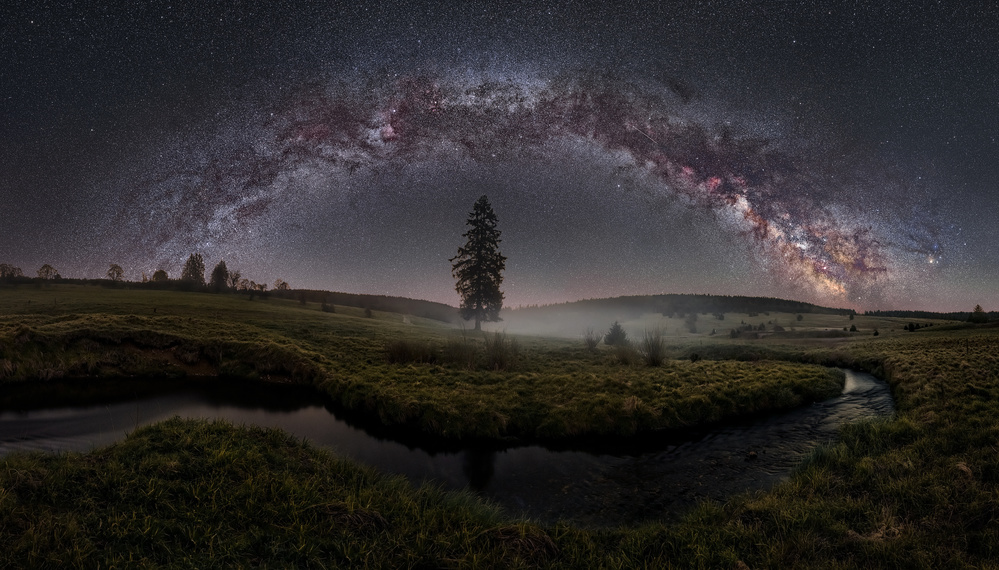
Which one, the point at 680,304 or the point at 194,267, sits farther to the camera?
the point at 680,304

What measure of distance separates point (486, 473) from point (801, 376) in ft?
70.0

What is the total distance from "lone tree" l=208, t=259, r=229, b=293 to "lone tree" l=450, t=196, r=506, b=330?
3027 cm

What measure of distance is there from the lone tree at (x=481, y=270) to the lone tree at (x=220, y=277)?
30267 millimetres

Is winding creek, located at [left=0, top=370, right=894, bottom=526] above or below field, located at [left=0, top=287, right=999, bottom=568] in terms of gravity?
below

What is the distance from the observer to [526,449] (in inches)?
528

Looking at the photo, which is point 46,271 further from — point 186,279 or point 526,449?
point 526,449

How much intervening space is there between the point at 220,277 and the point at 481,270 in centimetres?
3835

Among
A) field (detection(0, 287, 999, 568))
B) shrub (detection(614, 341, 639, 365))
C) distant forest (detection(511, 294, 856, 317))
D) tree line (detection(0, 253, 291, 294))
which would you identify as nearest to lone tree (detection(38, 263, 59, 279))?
tree line (detection(0, 253, 291, 294))

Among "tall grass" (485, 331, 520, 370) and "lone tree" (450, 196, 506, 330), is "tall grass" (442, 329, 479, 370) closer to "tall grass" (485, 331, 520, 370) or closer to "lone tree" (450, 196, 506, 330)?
"tall grass" (485, 331, 520, 370)

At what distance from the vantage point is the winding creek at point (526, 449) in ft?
33.0

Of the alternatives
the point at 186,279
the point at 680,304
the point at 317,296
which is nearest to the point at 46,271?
the point at 186,279

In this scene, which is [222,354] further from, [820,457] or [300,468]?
Result: [820,457]

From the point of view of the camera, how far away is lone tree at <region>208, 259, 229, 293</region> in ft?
163

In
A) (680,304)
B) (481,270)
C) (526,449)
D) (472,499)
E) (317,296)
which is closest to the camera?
(472,499)
